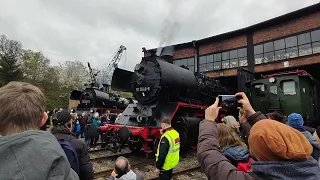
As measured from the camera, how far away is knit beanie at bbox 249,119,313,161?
50.1 inches

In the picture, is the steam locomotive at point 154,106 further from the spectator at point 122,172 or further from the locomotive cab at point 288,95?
the spectator at point 122,172

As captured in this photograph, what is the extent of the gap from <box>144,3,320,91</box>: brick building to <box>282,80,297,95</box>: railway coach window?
21.3 ft

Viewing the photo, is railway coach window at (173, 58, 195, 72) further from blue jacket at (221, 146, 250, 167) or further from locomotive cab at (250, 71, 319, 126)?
blue jacket at (221, 146, 250, 167)

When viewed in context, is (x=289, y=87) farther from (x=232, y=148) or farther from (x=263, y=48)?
(x=263, y=48)

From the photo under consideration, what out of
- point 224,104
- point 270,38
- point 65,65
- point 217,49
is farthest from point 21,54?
point 224,104

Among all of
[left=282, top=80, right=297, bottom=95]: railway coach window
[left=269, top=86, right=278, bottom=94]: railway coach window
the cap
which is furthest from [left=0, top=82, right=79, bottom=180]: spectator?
[left=269, top=86, right=278, bottom=94]: railway coach window

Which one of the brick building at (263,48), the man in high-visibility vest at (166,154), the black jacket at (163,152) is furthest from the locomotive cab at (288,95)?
the black jacket at (163,152)

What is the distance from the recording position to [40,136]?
42.8 inches

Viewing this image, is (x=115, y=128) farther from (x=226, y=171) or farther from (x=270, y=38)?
(x=270, y=38)

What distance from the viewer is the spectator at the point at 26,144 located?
3.20 feet

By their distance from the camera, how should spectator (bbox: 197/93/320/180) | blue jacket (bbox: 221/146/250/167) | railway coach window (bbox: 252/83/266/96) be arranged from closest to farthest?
1. spectator (bbox: 197/93/320/180)
2. blue jacket (bbox: 221/146/250/167)
3. railway coach window (bbox: 252/83/266/96)

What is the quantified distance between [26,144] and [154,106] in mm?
7121

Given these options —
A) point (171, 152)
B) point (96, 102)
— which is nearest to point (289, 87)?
point (171, 152)

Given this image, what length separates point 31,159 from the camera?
99 centimetres
